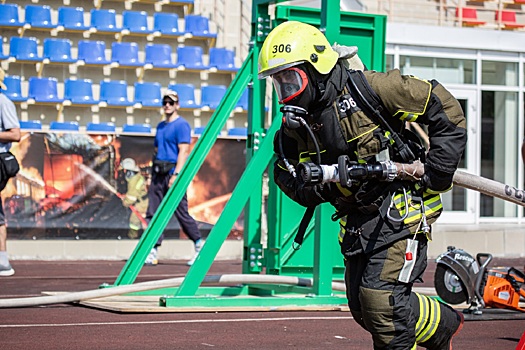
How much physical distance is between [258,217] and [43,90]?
1031 centimetres

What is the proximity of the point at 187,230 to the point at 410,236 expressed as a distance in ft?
26.5

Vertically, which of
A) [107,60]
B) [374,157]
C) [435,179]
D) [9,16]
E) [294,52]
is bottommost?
[435,179]

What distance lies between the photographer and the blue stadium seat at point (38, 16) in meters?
19.1

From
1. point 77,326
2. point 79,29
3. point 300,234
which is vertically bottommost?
point 77,326

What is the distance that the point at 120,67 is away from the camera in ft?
64.4

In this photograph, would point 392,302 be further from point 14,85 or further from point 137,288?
point 14,85

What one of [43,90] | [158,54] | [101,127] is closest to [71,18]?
[43,90]

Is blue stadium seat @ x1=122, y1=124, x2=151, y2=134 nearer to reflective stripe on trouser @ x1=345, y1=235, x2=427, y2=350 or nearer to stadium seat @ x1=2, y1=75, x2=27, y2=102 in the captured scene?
stadium seat @ x1=2, y1=75, x2=27, y2=102

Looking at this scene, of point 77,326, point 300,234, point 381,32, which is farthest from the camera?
point 381,32

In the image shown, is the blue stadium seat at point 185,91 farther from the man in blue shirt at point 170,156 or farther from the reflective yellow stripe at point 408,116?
the reflective yellow stripe at point 408,116

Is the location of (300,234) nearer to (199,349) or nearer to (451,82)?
(199,349)

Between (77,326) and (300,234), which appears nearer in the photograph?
(300,234)

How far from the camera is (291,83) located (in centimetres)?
464

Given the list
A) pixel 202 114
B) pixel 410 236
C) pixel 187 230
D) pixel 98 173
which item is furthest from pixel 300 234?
pixel 202 114
